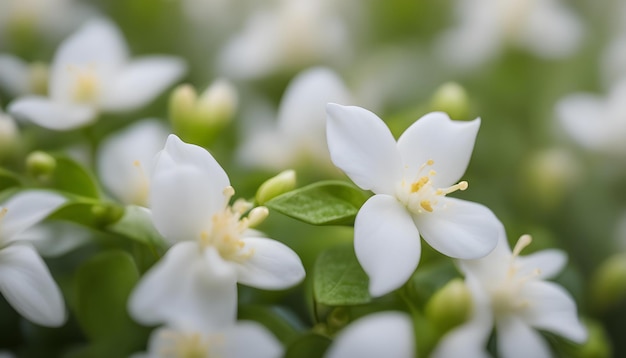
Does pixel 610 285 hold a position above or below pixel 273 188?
below

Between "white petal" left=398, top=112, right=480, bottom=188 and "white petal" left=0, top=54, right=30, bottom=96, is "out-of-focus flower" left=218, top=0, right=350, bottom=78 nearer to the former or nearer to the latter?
"white petal" left=0, top=54, right=30, bottom=96

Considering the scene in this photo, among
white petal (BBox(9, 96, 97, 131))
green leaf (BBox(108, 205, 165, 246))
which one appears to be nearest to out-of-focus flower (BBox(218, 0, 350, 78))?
white petal (BBox(9, 96, 97, 131))

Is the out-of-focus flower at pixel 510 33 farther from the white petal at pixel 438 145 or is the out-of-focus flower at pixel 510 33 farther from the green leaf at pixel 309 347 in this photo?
the green leaf at pixel 309 347

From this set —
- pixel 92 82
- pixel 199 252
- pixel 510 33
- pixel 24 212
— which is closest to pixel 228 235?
pixel 199 252

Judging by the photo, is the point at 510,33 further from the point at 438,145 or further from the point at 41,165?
the point at 41,165

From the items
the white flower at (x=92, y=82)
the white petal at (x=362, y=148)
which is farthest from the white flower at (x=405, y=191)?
the white flower at (x=92, y=82)

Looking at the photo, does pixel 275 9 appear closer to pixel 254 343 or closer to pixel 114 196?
pixel 114 196
